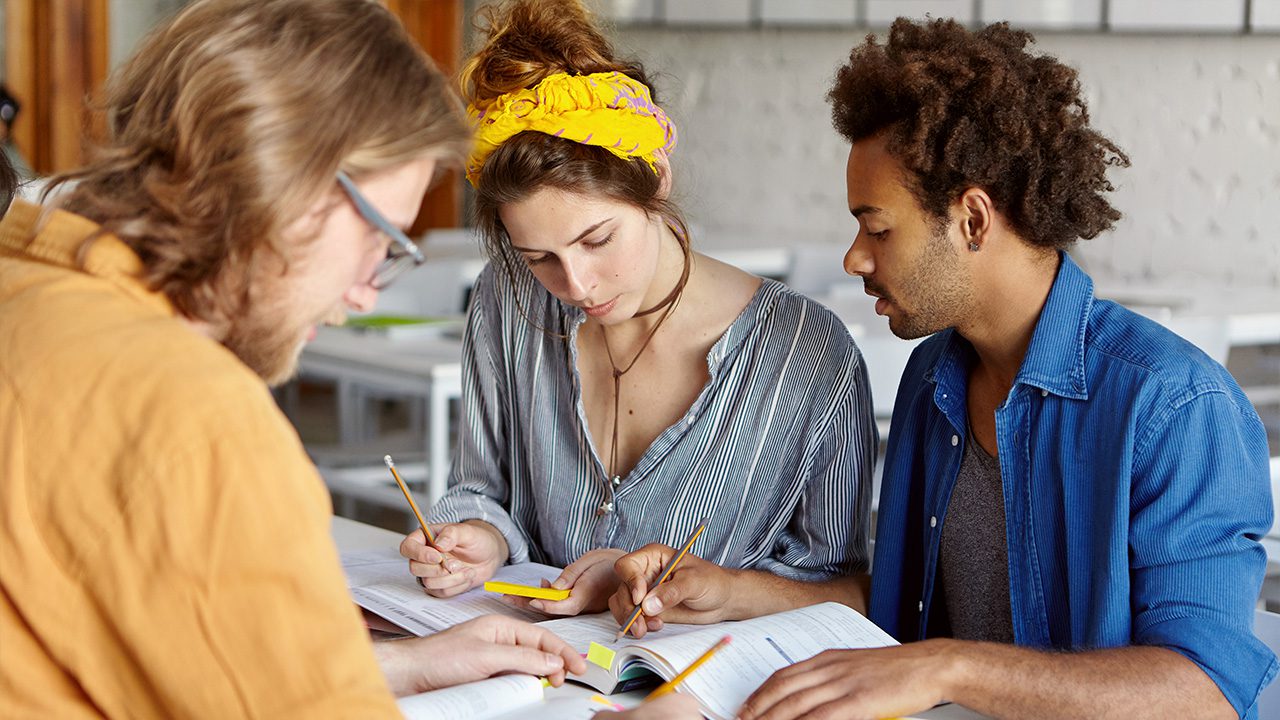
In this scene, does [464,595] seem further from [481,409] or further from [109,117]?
[109,117]

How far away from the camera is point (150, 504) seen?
2.55ft

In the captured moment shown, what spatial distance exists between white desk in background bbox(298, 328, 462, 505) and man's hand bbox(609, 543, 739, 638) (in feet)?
3.99

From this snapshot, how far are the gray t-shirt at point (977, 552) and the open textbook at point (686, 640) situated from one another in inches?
9.1

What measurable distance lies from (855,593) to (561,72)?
716 mm

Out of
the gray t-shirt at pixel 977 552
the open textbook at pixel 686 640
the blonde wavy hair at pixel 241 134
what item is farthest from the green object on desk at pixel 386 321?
the blonde wavy hair at pixel 241 134

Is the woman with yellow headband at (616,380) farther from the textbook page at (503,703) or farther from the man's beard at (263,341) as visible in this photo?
the man's beard at (263,341)

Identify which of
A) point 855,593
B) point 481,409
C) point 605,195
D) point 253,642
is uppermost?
point 605,195

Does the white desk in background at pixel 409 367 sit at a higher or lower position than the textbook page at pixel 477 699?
lower

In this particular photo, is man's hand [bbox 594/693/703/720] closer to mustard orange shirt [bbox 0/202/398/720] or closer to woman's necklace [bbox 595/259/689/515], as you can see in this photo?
mustard orange shirt [bbox 0/202/398/720]

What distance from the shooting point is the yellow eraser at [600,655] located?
50.0 inches

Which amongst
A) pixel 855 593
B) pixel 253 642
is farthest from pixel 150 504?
pixel 855 593

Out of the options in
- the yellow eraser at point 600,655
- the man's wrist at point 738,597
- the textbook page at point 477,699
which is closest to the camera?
the textbook page at point 477,699

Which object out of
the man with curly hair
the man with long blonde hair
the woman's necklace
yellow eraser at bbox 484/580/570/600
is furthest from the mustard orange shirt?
the woman's necklace

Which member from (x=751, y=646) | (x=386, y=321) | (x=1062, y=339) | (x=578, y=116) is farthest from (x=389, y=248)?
(x=386, y=321)
